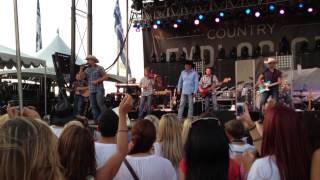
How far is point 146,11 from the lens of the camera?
48.7ft

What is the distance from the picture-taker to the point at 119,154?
2.09 m

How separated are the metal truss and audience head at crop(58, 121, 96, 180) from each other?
11.7m

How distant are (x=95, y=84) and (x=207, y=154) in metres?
7.04

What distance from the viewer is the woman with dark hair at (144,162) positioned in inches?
96.3

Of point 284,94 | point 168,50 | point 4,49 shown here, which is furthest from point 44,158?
point 168,50

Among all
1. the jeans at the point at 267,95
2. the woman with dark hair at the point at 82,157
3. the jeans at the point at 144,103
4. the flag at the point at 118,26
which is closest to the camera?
the woman with dark hair at the point at 82,157

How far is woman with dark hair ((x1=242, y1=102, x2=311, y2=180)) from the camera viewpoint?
6.99 ft

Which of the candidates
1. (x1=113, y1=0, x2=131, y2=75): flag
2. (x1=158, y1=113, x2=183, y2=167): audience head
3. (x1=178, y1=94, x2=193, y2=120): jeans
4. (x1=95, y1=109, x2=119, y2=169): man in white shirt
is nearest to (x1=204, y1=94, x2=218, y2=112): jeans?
(x1=178, y1=94, x2=193, y2=120): jeans

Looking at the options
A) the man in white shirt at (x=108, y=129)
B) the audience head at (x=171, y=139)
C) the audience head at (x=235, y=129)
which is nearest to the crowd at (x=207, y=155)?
the man in white shirt at (x=108, y=129)

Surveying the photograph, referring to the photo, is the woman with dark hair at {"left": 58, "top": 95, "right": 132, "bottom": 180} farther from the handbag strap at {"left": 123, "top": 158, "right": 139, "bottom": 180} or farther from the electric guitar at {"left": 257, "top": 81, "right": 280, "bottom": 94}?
the electric guitar at {"left": 257, "top": 81, "right": 280, "bottom": 94}

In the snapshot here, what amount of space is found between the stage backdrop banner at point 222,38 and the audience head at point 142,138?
460 inches

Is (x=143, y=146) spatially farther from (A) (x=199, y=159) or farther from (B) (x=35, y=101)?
(B) (x=35, y=101)

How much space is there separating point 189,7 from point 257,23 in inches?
96.4

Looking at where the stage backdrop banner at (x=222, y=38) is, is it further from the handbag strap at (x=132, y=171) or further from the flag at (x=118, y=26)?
the handbag strap at (x=132, y=171)
